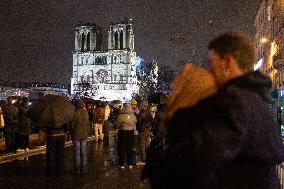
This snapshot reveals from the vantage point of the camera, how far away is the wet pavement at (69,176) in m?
10.8

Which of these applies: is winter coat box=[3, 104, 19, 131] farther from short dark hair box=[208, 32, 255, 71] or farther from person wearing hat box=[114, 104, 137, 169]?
short dark hair box=[208, 32, 255, 71]

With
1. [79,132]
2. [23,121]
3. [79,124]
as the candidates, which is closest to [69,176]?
[79,132]

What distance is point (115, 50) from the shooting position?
151 metres

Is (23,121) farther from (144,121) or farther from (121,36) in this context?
(121,36)

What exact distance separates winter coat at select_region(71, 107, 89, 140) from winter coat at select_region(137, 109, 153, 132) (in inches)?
88.9

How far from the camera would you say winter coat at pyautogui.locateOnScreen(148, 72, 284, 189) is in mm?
2207

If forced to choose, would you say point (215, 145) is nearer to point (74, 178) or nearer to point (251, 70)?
point (251, 70)

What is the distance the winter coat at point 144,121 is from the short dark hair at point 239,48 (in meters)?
11.8

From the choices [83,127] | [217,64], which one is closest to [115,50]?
[83,127]

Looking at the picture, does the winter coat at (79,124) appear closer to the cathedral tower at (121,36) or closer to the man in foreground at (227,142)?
the man in foreground at (227,142)

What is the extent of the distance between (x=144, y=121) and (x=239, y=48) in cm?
1200

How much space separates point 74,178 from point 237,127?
32.7 feet

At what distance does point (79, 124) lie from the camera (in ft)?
41.3

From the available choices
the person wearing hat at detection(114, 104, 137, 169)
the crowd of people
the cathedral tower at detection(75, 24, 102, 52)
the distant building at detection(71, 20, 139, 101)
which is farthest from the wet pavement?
the cathedral tower at detection(75, 24, 102, 52)
